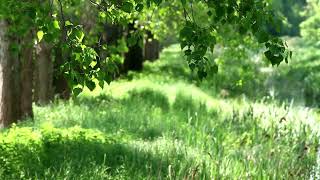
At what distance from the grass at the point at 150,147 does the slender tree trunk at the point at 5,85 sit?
2.33 feet

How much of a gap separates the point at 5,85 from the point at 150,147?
170 inches

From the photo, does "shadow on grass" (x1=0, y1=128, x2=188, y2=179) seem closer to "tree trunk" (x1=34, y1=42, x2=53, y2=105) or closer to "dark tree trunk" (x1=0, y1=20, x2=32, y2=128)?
"dark tree trunk" (x1=0, y1=20, x2=32, y2=128)

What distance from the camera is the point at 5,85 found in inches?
447

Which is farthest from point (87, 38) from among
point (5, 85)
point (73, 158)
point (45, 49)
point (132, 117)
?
point (45, 49)

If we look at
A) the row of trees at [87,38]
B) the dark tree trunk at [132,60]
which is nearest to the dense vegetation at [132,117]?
the row of trees at [87,38]

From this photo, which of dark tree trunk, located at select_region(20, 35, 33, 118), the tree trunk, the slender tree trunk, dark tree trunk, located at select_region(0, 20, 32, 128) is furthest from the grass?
the tree trunk

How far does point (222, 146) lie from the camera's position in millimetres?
8836

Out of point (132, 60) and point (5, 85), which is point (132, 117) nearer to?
point (5, 85)

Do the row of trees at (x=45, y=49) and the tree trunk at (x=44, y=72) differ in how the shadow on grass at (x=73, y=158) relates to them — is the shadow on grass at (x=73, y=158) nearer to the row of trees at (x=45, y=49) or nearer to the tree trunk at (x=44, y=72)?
the row of trees at (x=45, y=49)

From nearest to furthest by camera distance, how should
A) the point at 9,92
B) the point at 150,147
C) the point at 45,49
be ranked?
the point at 150,147 < the point at 9,92 < the point at 45,49

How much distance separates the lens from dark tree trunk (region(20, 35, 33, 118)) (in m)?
12.2

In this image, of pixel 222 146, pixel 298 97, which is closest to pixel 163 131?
pixel 222 146

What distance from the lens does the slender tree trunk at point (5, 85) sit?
11.1 meters

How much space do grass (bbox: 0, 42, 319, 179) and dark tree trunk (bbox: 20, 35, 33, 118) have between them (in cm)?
35
